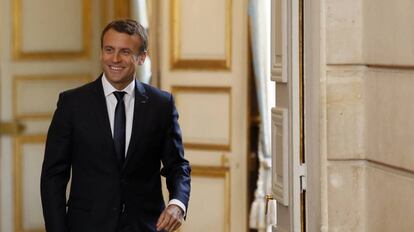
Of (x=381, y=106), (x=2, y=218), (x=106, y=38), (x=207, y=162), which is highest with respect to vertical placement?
(x=106, y=38)

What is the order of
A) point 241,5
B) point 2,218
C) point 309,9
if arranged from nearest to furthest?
1. point 309,9
2. point 241,5
3. point 2,218

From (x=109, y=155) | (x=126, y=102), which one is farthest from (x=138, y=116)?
(x=109, y=155)

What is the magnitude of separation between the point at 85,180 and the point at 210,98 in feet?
9.92

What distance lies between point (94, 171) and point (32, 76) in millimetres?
4424

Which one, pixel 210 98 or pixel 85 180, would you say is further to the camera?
pixel 210 98

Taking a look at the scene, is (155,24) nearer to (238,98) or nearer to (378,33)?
(238,98)

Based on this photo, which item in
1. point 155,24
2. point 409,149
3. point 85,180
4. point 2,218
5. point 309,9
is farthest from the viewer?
point 2,218

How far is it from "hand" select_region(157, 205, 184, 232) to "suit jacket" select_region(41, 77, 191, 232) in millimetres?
79

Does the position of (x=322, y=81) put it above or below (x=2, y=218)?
above

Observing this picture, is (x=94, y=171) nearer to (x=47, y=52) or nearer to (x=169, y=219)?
(x=169, y=219)

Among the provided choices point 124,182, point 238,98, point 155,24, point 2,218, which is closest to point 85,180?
point 124,182

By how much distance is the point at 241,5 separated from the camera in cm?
682

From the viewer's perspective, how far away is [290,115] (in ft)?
15.0

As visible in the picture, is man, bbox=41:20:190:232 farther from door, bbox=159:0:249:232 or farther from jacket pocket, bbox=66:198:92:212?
door, bbox=159:0:249:232
